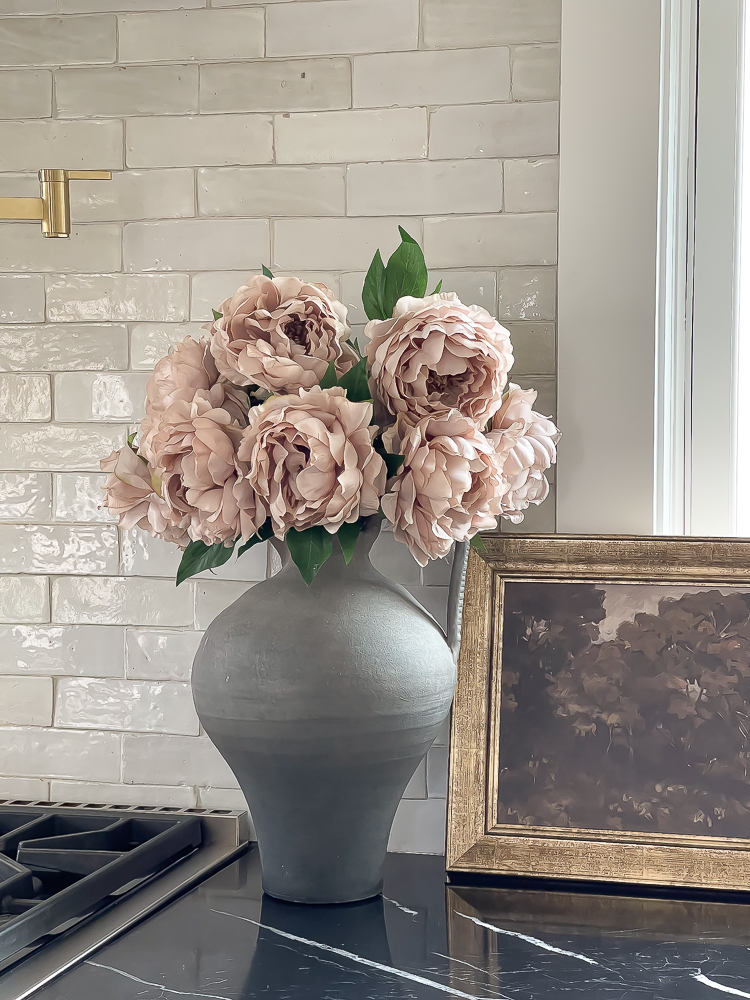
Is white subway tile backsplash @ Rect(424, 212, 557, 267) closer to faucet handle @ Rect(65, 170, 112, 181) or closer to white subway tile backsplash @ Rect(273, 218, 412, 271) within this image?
white subway tile backsplash @ Rect(273, 218, 412, 271)

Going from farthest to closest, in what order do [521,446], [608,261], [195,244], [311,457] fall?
1. [195,244]
2. [608,261]
3. [521,446]
4. [311,457]

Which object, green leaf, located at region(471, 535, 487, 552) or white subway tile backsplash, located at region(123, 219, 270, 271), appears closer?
green leaf, located at region(471, 535, 487, 552)

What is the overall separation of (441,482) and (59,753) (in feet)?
2.41

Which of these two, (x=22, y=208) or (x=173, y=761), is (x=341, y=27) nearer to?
(x=22, y=208)

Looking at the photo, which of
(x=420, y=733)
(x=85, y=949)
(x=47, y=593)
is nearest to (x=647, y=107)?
(x=420, y=733)

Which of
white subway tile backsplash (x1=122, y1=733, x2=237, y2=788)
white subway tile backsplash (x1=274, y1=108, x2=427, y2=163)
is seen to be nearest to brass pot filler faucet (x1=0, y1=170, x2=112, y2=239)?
white subway tile backsplash (x1=274, y1=108, x2=427, y2=163)

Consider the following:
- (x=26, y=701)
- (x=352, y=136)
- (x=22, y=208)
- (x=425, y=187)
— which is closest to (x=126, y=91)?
(x=22, y=208)

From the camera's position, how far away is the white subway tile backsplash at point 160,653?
123 centimetres

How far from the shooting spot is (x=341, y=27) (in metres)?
1.17

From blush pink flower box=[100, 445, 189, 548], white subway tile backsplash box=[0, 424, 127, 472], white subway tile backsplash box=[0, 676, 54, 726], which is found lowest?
white subway tile backsplash box=[0, 676, 54, 726]

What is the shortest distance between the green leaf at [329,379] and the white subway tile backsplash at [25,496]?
1.82 feet

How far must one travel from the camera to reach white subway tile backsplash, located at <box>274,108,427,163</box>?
1.16 m

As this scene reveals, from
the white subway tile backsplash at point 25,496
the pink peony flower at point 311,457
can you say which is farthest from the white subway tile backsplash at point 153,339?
the pink peony flower at point 311,457

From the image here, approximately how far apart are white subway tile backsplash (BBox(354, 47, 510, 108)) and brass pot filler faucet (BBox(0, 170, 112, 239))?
1.15ft
